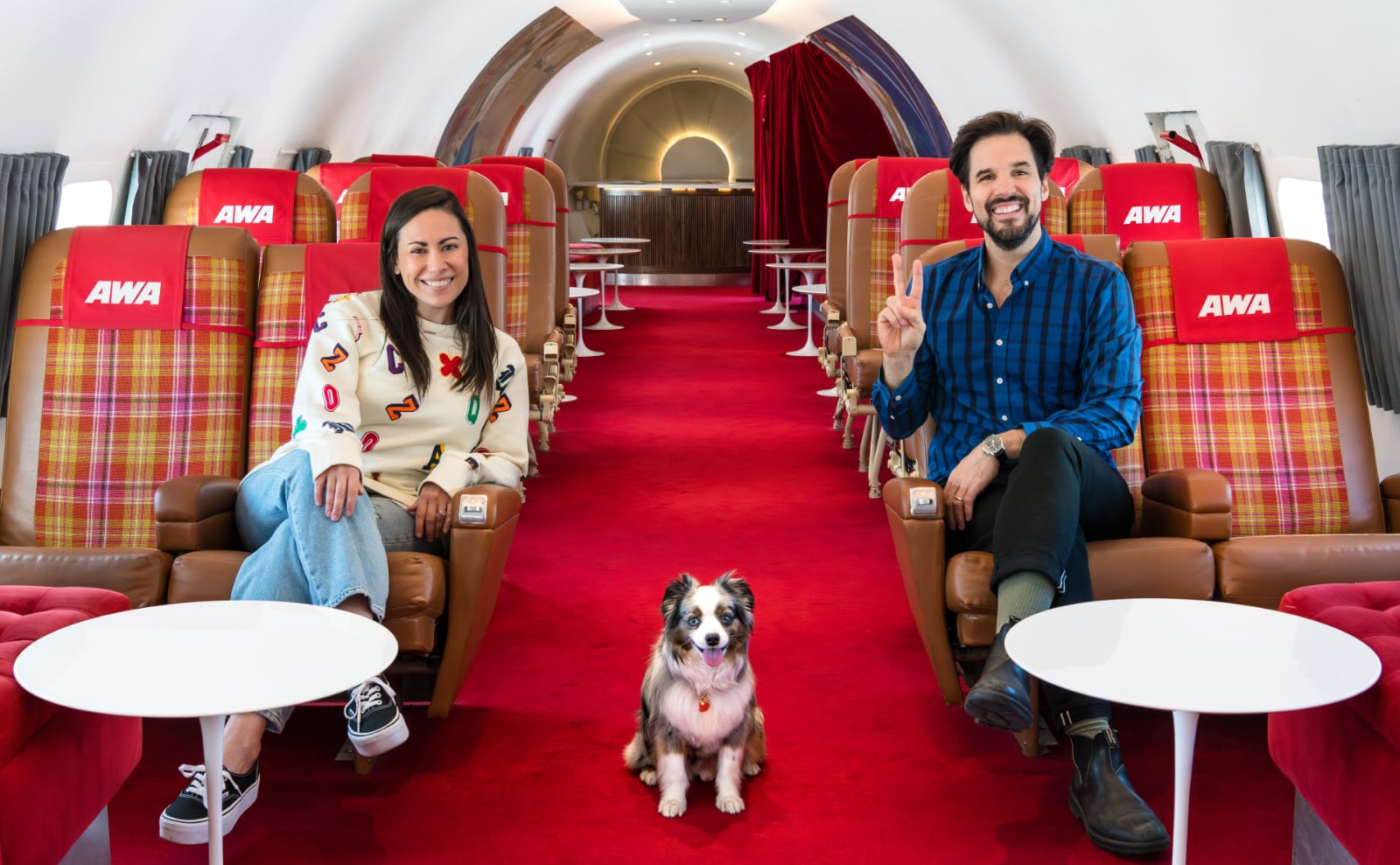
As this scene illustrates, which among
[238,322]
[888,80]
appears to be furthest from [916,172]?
[888,80]

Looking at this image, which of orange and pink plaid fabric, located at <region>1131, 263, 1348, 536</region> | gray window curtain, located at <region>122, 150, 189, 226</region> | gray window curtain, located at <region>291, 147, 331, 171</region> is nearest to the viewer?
orange and pink plaid fabric, located at <region>1131, 263, 1348, 536</region>

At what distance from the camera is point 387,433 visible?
9.04 feet

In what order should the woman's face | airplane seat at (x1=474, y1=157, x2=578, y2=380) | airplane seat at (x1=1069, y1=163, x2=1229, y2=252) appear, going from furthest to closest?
airplane seat at (x1=474, y1=157, x2=578, y2=380) → airplane seat at (x1=1069, y1=163, x2=1229, y2=252) → the woman's face

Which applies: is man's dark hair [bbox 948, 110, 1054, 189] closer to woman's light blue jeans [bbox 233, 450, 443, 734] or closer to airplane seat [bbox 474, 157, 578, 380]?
woman's light blue jeans [bbox 233, 450, 443, 734]

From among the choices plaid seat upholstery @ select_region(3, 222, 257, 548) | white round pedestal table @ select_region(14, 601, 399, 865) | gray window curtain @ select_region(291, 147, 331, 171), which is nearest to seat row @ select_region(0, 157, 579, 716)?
plaid seat upholstery @ select_region(3, 222, 257, 548)

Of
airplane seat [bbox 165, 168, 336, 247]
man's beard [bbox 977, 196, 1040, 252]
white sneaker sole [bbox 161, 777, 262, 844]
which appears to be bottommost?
white sneaker sole [bbox 161, 777, 262, 844]

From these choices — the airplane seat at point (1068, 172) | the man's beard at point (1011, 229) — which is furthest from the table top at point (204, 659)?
the airplane seat at point (1068, 172)

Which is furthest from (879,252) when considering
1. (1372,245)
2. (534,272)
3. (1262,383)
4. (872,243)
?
(1262,383)

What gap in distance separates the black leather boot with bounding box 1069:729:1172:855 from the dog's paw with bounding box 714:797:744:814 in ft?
1.98

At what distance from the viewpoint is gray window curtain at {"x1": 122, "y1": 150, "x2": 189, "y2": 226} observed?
5.49 metres

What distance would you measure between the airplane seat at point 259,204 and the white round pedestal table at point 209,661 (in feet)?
10.7

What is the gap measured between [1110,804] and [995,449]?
0.73m

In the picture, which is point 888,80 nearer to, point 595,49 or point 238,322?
point 595,49

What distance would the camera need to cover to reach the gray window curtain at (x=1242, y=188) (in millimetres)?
4945
